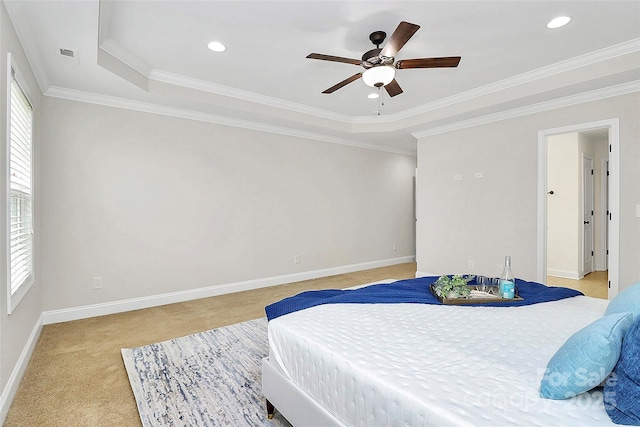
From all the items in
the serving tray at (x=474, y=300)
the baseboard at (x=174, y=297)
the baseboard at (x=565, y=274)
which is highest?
the serving tray at (x=474, y=300)

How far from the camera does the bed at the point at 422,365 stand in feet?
3.36

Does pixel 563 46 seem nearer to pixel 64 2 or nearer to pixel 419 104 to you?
pixel 419 104

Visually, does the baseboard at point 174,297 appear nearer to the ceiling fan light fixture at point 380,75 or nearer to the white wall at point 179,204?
the white wall at point 179,204

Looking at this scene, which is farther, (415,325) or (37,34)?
(37,34)

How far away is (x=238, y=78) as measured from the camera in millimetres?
3744

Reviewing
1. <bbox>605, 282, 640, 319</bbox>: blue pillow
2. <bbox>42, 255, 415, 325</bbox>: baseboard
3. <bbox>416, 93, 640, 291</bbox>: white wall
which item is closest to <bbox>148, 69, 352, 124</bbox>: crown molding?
<bbox>416, 93, 640, 291</bbox>: white wall

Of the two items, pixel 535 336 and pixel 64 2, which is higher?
pixel 64 2

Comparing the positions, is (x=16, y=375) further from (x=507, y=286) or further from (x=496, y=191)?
(x=496, y=191)

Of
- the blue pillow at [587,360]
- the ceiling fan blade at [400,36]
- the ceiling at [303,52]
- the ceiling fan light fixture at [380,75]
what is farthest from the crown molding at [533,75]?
the blue pillow at [587,360]

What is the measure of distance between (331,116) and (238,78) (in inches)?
69.8

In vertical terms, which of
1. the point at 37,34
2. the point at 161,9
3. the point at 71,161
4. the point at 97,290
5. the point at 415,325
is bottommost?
the point at 97,290

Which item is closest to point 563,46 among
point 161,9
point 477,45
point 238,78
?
point 477,45

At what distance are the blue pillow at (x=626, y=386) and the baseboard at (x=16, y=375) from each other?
9.55ft

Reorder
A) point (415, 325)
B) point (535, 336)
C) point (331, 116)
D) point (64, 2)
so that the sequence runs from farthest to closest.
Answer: point (331, 116) → point (64, 2) → point (415, 325) → point (535, 336)
